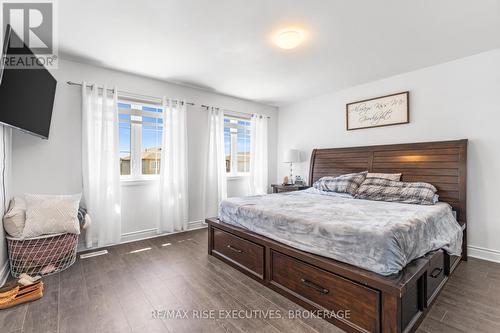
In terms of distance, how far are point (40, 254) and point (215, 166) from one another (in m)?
2.71

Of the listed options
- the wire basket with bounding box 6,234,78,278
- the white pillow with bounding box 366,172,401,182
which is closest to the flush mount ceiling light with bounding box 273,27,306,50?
the white pillow with bounding box 366,172,401,182

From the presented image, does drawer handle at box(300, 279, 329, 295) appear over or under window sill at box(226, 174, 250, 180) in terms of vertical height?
under

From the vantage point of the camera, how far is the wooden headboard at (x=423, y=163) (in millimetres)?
3014

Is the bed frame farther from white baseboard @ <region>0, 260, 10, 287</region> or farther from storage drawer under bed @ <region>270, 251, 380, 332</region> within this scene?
white baseboard @ <region>0, 260, 10, 287</region>

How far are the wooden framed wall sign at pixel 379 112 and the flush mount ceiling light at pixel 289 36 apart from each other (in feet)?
6.60

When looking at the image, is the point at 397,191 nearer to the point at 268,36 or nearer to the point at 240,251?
the point at 240,251

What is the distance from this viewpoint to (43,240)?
250cm

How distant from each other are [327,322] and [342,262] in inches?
18.2

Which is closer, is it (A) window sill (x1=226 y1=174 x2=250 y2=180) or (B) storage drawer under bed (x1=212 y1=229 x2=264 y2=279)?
(B) storage drawer under bed (x1=212 y1=229 x2=264 y2=279)

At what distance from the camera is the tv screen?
1.98 m

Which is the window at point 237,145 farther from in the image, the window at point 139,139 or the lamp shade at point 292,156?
the window at point 139,139

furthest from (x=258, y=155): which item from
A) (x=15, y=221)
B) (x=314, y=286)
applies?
(x=15, y=221)

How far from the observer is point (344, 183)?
3633 mm

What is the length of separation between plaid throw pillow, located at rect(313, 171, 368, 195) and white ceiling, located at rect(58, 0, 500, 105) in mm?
1614
